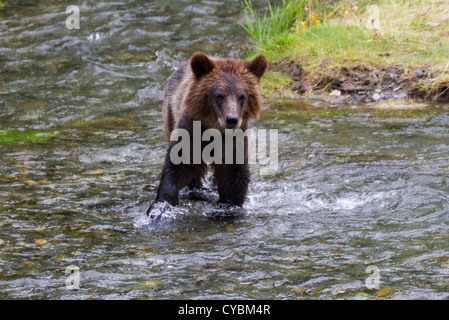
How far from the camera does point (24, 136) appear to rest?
28.8 feet

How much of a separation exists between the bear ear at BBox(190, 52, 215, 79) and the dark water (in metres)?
1.44

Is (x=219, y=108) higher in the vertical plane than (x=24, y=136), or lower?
higher

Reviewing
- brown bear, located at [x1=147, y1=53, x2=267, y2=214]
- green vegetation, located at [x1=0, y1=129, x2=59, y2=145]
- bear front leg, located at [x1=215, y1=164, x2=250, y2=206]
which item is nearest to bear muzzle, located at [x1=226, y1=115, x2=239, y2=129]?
brown bear, located at [x1=147, y1=53, x2=267, y2=214]

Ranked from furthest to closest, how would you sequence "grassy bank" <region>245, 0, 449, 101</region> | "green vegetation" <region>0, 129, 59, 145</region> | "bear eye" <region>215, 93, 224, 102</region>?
1. "grassy bank" <region>245, 0, 449, 101</region>
2. "green vegetation" <region>0, 129, 59, 145</region>
3. "bear eye" <region>215, 93, 224, 102</region>

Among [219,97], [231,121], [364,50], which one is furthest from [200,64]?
[364,50]

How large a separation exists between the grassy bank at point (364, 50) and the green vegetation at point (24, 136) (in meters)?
3.76

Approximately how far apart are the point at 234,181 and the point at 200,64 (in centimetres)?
124

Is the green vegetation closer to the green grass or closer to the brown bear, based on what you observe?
the brown bear

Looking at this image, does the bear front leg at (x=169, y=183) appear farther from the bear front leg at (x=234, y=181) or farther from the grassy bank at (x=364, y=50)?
the grassy bank at (x=364, y=50)

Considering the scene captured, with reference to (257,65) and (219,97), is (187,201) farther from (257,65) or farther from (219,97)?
(257,65)

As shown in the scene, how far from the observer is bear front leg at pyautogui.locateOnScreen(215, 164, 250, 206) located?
250 inches

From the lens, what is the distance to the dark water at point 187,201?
4.55 meters

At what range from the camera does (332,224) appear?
5.71 metres
